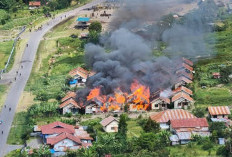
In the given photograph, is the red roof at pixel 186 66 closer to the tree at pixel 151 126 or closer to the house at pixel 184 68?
the house at pixel 184 68

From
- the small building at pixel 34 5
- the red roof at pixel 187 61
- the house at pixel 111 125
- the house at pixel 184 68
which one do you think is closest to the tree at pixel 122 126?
the house at pixel 111 125

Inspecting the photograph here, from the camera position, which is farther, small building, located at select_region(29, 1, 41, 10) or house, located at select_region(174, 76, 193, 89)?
small building, located at select_region(29, 1, 41, 10)

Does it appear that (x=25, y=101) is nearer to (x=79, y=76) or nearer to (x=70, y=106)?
(x=70, y=106)

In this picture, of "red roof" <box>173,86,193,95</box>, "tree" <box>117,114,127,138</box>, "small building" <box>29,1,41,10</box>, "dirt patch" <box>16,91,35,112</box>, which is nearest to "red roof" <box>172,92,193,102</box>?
"red roof" <box>173,86,193,95</box>

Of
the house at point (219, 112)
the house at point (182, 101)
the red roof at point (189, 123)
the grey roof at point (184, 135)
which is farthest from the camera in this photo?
the house at point (182, 101)

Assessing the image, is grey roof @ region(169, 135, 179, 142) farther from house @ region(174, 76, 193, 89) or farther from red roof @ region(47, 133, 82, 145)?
house @ region(174, 76, 193, 89)

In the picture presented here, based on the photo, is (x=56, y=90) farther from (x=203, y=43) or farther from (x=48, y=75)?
(x=203, y=43)
